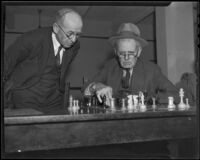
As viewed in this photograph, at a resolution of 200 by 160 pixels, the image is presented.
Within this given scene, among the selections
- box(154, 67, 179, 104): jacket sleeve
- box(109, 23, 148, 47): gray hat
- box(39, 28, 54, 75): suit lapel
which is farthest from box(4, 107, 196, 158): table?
box(109, 23, 148, 47): gray hat

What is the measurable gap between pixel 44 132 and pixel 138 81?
1.06 m

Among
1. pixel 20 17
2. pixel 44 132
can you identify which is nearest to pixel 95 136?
pixel 44 132

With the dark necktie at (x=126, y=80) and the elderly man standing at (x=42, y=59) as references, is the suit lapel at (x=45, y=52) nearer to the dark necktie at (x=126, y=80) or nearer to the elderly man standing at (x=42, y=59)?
the elderly man standing at (x=42, y=59)

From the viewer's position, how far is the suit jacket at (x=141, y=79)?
6.34ft

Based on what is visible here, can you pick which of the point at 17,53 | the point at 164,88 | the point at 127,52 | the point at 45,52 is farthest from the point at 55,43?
the point at 164,88

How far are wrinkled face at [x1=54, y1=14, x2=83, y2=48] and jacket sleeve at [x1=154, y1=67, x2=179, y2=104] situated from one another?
67cm

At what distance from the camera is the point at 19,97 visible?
1797 mm

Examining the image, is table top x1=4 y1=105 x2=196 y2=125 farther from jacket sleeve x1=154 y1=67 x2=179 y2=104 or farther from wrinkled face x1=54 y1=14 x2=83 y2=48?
wrinkled face x1=54 y1=14 x2=83 y2=48

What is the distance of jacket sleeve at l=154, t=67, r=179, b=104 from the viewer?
183 cm

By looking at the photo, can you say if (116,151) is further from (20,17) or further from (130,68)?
(20,17)

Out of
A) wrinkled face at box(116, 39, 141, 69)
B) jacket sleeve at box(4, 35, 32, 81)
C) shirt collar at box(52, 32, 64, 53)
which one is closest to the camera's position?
jacket sleeve at box(4, 35, 32, 81)

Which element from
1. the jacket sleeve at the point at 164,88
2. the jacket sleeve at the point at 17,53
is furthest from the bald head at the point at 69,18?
the jacket sleeve at the point at 164,88

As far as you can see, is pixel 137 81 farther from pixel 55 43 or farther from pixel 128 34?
pixel 55 43

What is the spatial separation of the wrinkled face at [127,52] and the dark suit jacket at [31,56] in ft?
1.05
